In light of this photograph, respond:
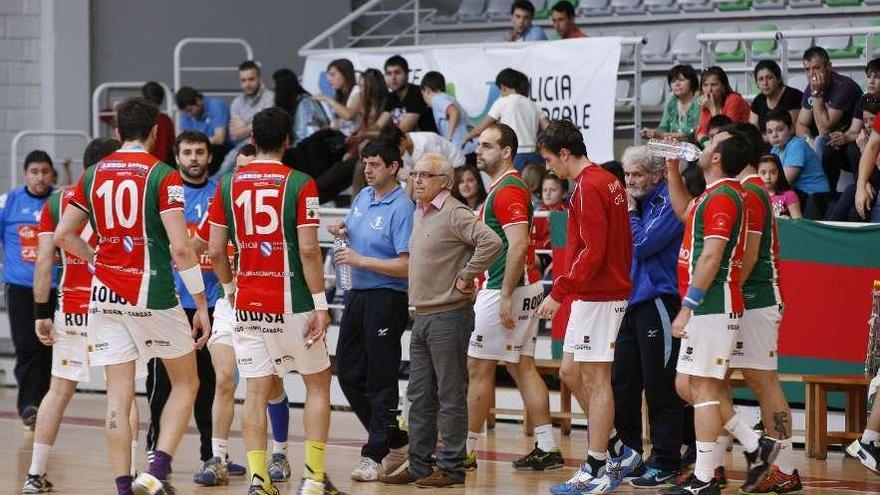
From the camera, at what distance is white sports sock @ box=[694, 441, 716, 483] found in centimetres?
785

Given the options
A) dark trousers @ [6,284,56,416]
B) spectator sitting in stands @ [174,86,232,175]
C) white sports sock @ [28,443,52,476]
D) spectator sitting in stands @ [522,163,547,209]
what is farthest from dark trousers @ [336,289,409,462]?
spectator sitting in stands @ [174,86,232,175]

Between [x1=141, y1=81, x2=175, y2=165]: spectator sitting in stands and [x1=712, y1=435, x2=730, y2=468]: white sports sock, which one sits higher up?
[x1=141, y1=81, x2=175, y2=165]: spectator sitting in stands

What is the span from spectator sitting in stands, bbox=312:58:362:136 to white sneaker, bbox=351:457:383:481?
5.94 m

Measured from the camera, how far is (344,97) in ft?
48.2

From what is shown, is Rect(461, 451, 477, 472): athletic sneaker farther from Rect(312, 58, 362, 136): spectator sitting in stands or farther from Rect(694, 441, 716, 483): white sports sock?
Rect(312, 58, 362, 136): spectator sitting in stands

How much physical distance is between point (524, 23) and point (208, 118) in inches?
137

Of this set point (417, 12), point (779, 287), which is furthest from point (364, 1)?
point (779, 287)

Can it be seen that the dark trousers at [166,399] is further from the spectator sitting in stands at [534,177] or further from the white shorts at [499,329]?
the spectator sitting in stands at [534,177]

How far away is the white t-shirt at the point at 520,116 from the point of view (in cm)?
1321

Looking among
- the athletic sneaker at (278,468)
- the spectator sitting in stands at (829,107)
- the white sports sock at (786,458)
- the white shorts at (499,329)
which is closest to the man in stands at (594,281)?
the white shorts at (499,329)

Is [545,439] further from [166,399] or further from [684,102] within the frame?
[684,102]

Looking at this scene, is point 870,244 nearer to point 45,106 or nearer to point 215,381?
point 215,381

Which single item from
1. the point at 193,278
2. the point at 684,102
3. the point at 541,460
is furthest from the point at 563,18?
the point at 193,278

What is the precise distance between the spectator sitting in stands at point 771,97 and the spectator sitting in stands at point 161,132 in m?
5.79
